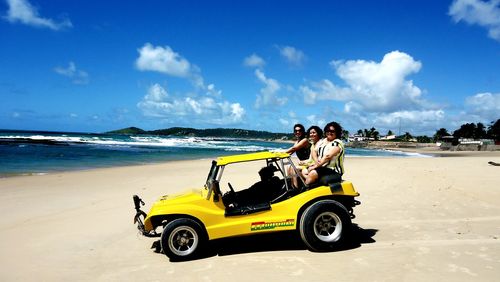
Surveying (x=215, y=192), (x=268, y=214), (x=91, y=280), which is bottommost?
(x=91, y=280)

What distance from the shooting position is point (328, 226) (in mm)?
5973

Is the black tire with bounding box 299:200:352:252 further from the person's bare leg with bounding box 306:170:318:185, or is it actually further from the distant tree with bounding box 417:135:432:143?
the distant tree with bounding box 417:135:432:143

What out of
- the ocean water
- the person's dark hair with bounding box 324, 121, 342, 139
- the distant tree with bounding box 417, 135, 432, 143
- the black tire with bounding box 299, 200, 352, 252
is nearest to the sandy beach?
the black tire with bounding box 299, 200, 352, 252

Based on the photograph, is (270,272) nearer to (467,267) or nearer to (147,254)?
(147,254)

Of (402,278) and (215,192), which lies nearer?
(402,278)

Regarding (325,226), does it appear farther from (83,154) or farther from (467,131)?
(467,131)

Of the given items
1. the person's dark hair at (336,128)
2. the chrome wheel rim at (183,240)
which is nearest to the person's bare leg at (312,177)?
the person's dark hair at (336,128)

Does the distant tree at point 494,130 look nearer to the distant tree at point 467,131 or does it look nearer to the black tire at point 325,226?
the distant tree at point 467,131

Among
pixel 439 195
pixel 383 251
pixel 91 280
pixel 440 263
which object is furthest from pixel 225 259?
pixel 439 195

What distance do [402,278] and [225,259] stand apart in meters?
2.44

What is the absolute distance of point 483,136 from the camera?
108750mm

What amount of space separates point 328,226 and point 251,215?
1261 mm

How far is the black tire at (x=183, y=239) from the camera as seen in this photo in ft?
18.2

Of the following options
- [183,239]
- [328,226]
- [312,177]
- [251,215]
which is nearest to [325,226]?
[328,226]
